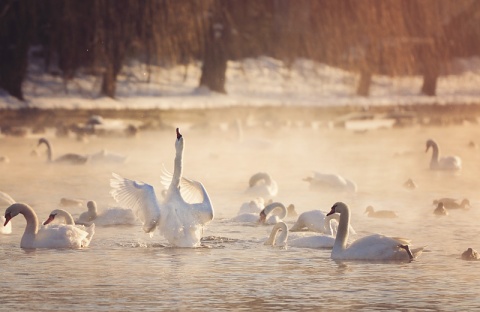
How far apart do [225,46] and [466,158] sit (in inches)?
381

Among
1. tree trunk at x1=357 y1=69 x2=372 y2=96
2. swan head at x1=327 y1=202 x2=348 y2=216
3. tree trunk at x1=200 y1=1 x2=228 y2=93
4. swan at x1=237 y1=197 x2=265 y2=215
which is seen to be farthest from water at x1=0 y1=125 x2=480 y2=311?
tree trunk at x1=357 y1=69 x2=372 y2=96

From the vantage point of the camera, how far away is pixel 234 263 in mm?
11594

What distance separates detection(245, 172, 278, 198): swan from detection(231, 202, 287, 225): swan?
86.7 inches

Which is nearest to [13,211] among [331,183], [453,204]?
[453,204]

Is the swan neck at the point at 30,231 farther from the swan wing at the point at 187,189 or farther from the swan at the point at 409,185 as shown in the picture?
the swan at the point at 409,185

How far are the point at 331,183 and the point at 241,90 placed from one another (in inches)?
619

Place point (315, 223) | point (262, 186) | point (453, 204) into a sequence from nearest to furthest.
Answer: point (315, 223) < point (453, 204) < point (262, 186)

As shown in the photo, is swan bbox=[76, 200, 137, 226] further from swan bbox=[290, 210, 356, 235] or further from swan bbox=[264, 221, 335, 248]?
swan bbox=[264, 221, 335, 248]

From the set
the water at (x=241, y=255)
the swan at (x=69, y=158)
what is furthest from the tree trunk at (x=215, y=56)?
the swan at (x=69, y=158)

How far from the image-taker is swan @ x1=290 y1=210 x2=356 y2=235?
44.1 feet

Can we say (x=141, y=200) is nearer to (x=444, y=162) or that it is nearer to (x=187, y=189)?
(x=187, y=189)

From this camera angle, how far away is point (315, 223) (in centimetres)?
1366

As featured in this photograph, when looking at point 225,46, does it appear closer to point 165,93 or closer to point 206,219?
point 165,93

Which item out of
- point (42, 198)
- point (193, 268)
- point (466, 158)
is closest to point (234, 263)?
point (193, 268)
